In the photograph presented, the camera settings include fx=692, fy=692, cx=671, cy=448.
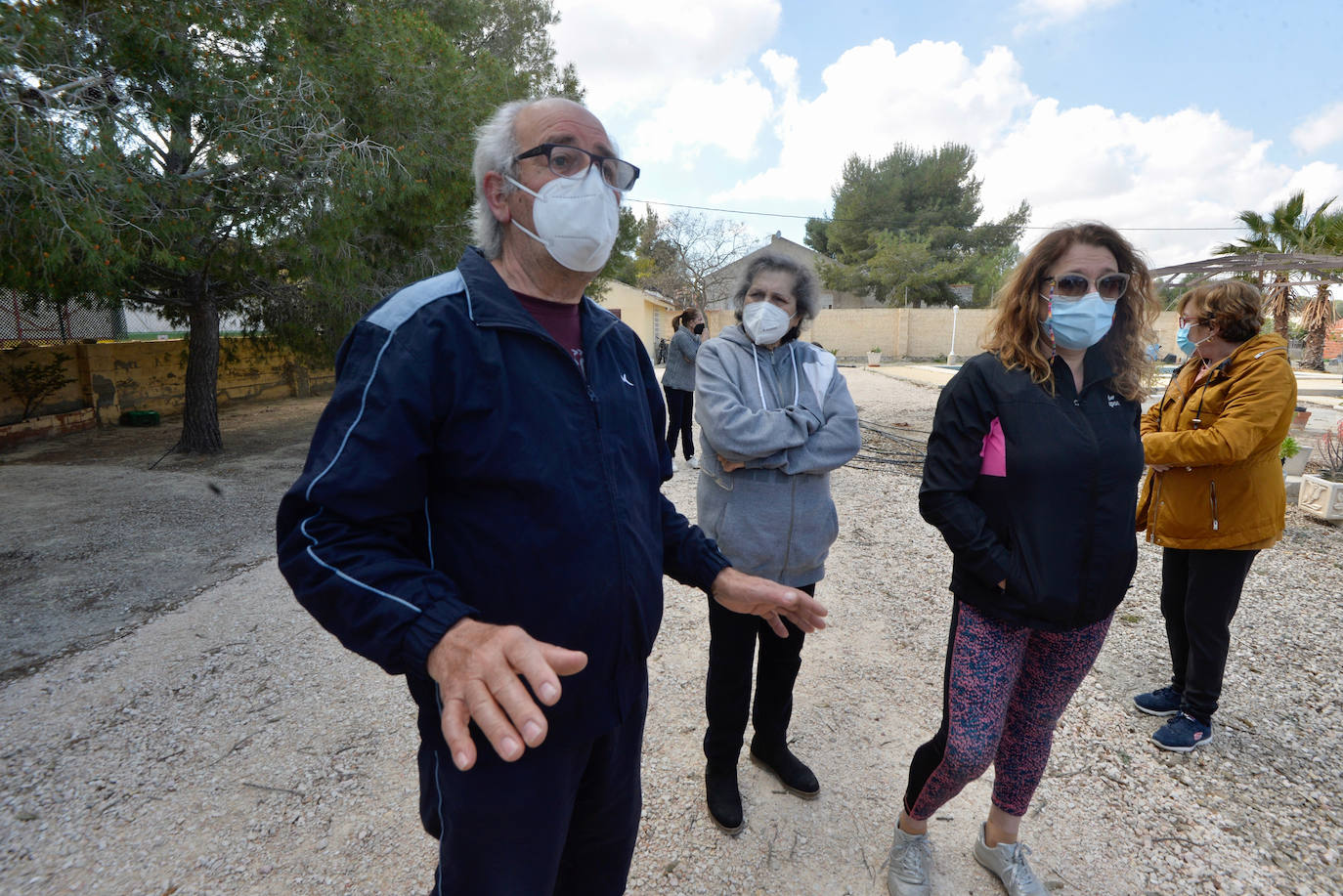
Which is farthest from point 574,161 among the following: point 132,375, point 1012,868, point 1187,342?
point 132,375

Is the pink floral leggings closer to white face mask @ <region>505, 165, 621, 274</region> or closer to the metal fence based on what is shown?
white face mask @ <region>505, 165, 621, 274</region>

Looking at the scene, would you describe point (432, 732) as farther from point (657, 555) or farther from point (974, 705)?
point (974, 705)

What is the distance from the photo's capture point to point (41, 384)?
9.87 meters

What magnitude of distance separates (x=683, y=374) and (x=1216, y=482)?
19.3ft

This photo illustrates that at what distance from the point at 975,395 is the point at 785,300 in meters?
0.90

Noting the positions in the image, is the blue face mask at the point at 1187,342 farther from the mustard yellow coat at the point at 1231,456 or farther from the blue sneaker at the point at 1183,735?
the blue sneaker at the point at 1183,735

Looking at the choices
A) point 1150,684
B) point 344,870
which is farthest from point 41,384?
point 1150,684

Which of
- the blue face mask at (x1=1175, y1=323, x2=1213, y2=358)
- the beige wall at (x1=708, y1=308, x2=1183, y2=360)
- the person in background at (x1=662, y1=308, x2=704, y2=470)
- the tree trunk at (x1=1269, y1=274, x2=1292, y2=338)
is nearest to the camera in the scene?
the blue face mask at (x1=1175, y1=323, x2=1213, y2=358)

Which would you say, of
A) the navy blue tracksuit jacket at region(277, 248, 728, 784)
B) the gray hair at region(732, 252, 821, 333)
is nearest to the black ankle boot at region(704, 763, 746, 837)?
the navy blue tracksuit jacket at region(277, 248, 728, 784)

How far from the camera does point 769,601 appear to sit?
169 centimetres

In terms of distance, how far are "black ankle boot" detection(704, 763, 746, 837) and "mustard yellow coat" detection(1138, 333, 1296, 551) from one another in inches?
84.3

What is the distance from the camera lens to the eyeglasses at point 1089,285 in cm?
205

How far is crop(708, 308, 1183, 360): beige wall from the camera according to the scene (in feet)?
103

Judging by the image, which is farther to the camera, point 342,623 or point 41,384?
point 41,384
